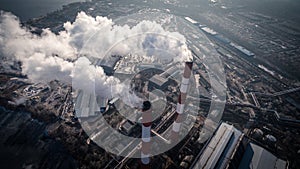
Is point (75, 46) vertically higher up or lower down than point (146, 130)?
lower down

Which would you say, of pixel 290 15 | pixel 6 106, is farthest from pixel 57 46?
pixel 290 15

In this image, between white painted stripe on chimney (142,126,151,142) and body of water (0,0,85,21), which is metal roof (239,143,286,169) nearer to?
white painted stripe on chimney (142,126,151,142)

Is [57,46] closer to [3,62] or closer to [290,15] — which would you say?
[3,62]

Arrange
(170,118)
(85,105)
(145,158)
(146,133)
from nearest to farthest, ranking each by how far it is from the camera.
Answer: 1. (146,133)
2. (145,158)
3. (170,118)
4. (85,105)

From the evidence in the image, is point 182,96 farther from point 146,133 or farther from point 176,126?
point 146,133

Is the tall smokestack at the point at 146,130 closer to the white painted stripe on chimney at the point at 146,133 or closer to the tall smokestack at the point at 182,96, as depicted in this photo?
the white painted stripe on chimney at the point at 146,133

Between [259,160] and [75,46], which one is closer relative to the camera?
[259,160]

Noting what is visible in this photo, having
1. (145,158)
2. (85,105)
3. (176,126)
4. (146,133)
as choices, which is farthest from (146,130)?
(85,105)
